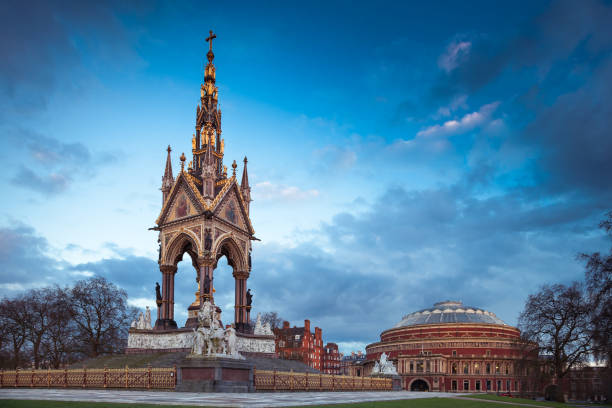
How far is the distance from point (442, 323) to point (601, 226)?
69.2 m

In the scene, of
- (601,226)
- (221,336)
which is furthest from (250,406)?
(601,226)

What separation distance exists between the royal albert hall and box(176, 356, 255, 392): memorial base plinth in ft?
234

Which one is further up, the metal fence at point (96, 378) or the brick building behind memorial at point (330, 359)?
the metal fence at point (96, 378)

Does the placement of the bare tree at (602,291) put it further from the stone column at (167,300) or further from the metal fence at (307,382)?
the stone column at (167,300)

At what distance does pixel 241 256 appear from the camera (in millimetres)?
36531

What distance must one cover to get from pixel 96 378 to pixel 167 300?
12709 mm

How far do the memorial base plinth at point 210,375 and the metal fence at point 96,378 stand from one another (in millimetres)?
737

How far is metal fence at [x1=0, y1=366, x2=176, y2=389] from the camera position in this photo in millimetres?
19531

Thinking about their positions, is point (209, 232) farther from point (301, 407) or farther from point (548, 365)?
point (548, 365)

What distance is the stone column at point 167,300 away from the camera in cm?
3328

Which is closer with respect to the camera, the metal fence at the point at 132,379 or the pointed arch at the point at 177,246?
the metal fence at the point at 132,379

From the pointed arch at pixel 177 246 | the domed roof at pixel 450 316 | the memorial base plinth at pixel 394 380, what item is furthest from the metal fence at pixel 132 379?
the domed roof at pixel 450 316

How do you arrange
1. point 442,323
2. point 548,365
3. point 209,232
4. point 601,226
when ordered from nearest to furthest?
point 601,226
point 209,232
point 548,365
point 442,323

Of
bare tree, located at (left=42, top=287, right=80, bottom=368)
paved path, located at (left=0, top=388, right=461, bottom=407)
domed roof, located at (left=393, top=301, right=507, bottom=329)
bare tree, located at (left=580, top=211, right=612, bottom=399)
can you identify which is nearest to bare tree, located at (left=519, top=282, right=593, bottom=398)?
bare tree, located at (left=580, top=211, right=612, bottom=399)
